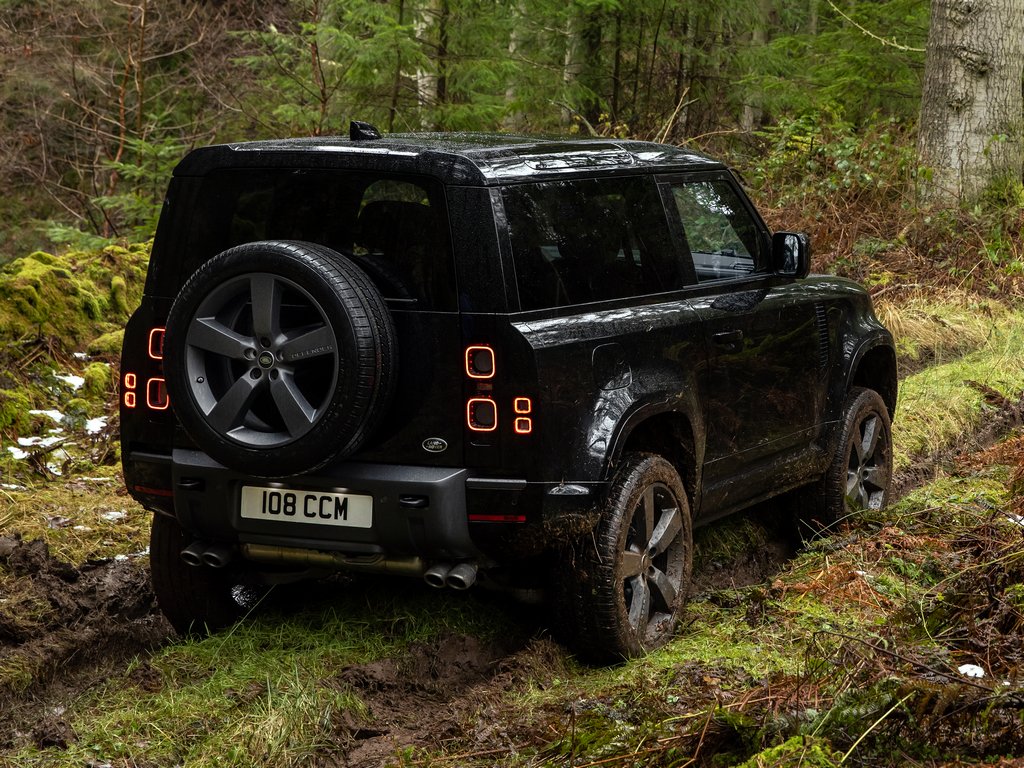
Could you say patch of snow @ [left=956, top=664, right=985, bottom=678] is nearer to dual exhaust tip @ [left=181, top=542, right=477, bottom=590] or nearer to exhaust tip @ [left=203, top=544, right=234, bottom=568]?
dual exhaust tip @ [left=181, top=542, right=477, bottom=590]

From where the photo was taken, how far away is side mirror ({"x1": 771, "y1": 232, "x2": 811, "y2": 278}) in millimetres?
5824

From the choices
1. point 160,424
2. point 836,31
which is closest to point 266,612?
point 160,424

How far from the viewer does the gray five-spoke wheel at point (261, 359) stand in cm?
409

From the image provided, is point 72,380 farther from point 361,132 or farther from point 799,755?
point 799,755

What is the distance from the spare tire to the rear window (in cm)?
18

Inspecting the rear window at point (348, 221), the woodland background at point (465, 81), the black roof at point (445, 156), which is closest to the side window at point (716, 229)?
the black roof at point (445, 156)

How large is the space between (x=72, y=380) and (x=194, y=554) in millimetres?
4156

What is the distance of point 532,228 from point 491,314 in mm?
424

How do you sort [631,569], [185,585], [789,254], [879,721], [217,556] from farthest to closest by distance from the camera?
[789,254]
[185,585]
[631,569]
[217,556]
[879,721]

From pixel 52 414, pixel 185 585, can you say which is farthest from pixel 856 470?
pixel 52 414

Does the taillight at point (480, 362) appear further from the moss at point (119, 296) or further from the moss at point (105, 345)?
the moss at point (119, 296)

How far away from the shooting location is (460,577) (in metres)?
4.30

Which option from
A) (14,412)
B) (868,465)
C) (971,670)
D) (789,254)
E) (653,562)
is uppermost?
(789,254)

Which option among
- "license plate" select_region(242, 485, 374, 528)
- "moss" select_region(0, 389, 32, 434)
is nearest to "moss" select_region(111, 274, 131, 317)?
"moss" select_region(0, 389, 32, 434)
